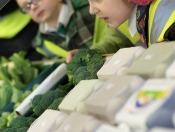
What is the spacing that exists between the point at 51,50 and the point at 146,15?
3.07 ft

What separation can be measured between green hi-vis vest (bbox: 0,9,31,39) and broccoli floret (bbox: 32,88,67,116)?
0.90m

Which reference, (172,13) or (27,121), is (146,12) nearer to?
(172,13)

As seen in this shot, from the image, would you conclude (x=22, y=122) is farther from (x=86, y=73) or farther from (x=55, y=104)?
(x=86, y=73)

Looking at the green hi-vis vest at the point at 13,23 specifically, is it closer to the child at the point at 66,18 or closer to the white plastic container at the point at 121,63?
the child at the point at 66,18

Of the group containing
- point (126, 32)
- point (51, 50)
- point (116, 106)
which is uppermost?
point (116, 106)

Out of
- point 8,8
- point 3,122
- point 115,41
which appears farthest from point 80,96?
point 8,8

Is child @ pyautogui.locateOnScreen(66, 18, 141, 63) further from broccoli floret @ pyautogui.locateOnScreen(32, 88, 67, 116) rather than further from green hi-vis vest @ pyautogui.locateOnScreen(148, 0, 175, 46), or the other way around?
green hi-vis vest @ pyautogui.locateOnScreen(148, 0, 175, 46)

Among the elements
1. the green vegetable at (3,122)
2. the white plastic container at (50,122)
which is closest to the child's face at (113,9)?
the white plastic container at (50,122)

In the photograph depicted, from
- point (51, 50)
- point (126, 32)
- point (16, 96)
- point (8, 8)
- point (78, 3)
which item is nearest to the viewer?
point (126, 32)

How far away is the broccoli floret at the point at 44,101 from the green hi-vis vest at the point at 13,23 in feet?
2.96

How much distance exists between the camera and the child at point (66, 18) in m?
1.59

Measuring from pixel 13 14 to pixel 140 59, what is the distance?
136cm

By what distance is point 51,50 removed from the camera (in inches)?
69.2

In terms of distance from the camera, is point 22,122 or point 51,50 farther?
point 51,50
